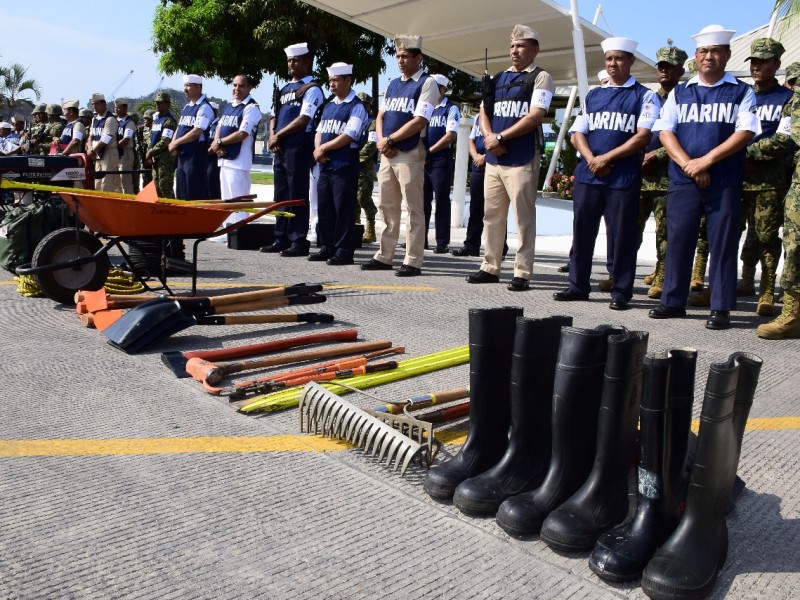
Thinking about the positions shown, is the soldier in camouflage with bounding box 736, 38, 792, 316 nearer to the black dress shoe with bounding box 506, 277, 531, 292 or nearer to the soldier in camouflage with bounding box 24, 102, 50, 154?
the black dress shoe with bounding box 506, 277, 531, 292

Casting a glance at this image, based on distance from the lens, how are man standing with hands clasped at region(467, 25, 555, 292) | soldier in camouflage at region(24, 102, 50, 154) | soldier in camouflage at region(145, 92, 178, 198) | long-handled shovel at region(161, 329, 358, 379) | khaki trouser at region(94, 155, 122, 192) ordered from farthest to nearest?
soldier in camouflage at region(24, 102, 50, 154), khaki trouser at region(94, 155, 122, 192), soldier in camouflage at region(145, 92, 178, 198), man standing with hands clasped at region(467, 25, 555, 292), long-handled shovel at region(161, 329, 358, 379)

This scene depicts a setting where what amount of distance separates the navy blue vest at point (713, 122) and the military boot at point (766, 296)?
3.87 ft

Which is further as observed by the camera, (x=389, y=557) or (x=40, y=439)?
(x=40, y=439)

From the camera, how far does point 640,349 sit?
2.78m

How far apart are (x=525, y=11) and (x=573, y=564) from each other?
13.2 m

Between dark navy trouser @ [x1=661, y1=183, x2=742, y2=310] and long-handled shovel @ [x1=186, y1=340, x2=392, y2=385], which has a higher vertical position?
dark navy trouser @ [x1=661, y1=183, x2=742, y2=310]

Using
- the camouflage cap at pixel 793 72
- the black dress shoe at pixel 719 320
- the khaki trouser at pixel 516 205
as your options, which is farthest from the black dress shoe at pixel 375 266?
the camouflage cap at pixel 793 72

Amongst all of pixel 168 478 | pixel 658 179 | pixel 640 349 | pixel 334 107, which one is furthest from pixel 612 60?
pixel 168 478

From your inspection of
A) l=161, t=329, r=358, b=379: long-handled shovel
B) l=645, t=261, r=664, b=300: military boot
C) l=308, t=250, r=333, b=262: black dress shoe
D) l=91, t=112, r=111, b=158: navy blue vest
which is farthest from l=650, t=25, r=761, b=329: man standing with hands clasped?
l=91, t=112, r=111, b=158: navy blue vest

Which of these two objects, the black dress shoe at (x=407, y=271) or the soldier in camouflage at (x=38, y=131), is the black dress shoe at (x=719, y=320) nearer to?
the black dress shoe at (x=407, y=271)

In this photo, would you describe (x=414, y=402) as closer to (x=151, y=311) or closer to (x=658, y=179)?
(x=151, y=311)

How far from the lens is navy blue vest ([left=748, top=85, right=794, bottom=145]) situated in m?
7.14

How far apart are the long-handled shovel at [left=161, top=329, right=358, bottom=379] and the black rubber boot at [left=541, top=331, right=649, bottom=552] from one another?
8.79 ft

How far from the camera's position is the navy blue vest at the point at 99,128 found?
51.9 ft
